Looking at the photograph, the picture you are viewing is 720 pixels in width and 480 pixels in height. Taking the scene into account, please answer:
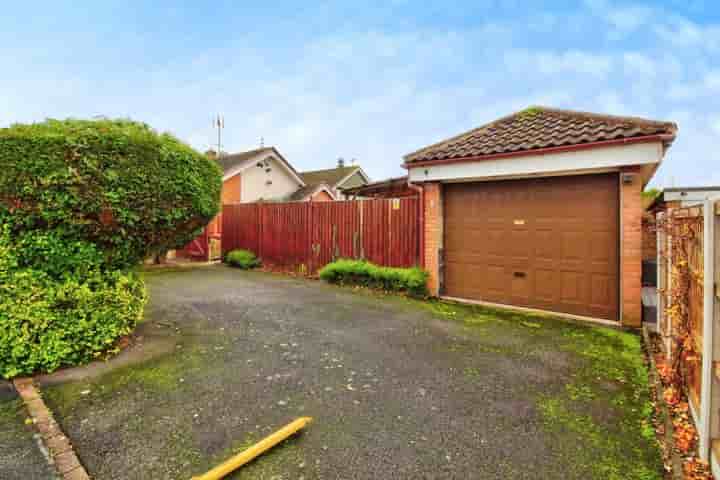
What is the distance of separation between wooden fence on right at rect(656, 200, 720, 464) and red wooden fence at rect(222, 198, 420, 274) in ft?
16.7

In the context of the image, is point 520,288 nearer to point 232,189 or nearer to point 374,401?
point 374,401

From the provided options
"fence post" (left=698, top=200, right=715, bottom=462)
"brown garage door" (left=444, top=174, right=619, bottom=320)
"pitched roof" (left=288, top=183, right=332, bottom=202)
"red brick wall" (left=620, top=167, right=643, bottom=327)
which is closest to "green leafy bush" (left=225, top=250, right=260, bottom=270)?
Result: "brown garage door" (left=444, top=174, right=619, bottom=320)

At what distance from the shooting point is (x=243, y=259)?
11.8m

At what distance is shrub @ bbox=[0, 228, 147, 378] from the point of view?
3.43 metres

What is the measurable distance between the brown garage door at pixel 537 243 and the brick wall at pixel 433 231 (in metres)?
0.19

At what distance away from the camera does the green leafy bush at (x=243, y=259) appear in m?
11.8

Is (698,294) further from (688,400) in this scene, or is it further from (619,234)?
(619,234)

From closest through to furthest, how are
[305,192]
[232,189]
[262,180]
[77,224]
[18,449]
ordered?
[18,449], [77,224], [232,189], [262,180], [305,192]

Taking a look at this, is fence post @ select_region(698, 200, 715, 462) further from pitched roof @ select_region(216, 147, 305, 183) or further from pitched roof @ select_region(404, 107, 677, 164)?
pitched roof @ select_region(216, 147, 305, 183)

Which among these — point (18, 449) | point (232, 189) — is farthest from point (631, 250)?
point (232, 189)

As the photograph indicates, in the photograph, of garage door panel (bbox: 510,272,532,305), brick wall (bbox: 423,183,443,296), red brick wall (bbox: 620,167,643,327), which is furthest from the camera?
brick wall (bbox: 423,183,443,296)

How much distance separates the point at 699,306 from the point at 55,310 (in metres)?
5.67

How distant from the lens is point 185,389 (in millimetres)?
3287

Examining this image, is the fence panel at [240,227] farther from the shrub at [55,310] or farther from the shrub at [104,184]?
the shrub at [55,310]
